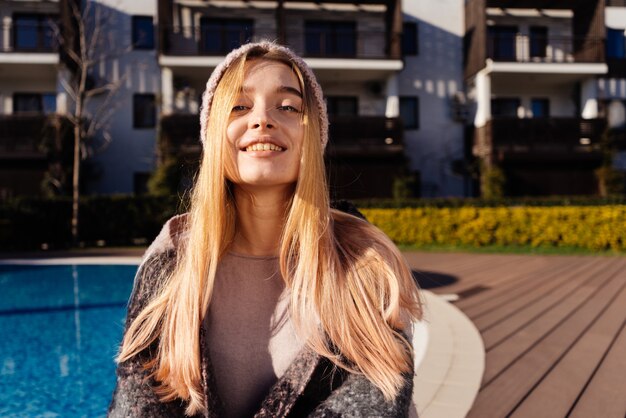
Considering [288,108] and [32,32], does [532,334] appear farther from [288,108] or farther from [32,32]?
[32,32]

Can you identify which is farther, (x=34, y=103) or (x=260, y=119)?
(x=34, y=103)

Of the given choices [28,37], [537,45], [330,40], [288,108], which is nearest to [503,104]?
[537,45]

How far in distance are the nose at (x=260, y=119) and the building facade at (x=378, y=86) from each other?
14872mm

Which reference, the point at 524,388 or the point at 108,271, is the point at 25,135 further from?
the point at 524,388

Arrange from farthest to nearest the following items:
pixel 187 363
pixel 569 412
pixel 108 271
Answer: pixel 108 271, pixel 569 412, pixel 187 363

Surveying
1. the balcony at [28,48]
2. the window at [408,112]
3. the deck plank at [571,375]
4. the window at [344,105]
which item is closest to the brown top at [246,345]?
the deck plank at [571,375]

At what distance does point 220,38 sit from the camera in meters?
18.0

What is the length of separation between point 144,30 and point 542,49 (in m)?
15.6

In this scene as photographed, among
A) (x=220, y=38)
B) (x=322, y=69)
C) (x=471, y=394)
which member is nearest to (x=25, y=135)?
(x=220, y=38)

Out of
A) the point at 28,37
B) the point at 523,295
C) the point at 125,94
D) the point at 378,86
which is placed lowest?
the point at 523,295

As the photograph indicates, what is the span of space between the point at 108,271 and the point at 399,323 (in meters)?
10.2

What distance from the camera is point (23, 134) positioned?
53.3ft

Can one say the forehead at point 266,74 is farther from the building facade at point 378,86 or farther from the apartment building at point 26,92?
the apartment building at point 26,92

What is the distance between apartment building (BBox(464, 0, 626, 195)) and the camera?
17.8 metres
